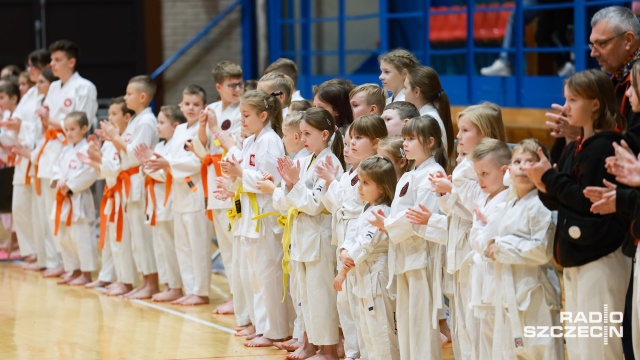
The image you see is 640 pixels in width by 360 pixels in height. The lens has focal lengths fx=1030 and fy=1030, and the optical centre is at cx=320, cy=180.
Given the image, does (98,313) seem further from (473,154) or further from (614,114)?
(614,114)

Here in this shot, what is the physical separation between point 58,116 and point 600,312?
630 centimetres

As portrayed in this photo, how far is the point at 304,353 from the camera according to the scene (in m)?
6.03

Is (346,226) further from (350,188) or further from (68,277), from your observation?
(68,277)

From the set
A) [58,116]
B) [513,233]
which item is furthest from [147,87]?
[513,233]

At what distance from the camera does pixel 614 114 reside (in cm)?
425

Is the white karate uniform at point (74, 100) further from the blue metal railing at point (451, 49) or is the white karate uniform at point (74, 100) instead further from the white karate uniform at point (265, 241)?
the blue metal railing at point (451, 49)

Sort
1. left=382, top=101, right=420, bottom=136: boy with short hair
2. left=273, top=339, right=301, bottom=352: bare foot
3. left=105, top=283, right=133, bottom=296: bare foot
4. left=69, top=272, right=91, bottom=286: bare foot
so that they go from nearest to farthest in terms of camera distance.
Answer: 1. left=382, top=101, right=420, bottom=136: boy with short hair
2. left=273, top=339, right=301, bottom=352: bare foot
3. left=105, top=283, right=133, bottom=296: bare foot
4. left=69, top=272, right=91, bottom=286: bare foot

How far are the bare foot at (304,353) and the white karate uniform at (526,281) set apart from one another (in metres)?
1.75

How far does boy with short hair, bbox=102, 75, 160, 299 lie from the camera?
321 inches

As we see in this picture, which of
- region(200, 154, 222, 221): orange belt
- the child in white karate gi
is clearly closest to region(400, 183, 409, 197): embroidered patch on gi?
the child in white karate gi

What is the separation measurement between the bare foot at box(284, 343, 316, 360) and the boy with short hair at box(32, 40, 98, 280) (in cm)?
377

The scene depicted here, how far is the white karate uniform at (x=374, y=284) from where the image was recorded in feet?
17.3

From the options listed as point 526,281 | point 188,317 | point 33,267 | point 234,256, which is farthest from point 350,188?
point 33,267

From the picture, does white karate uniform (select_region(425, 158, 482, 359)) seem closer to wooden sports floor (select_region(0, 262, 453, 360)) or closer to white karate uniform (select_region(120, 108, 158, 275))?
wooden sports floor (select_region(0, 262, 453, 360))
